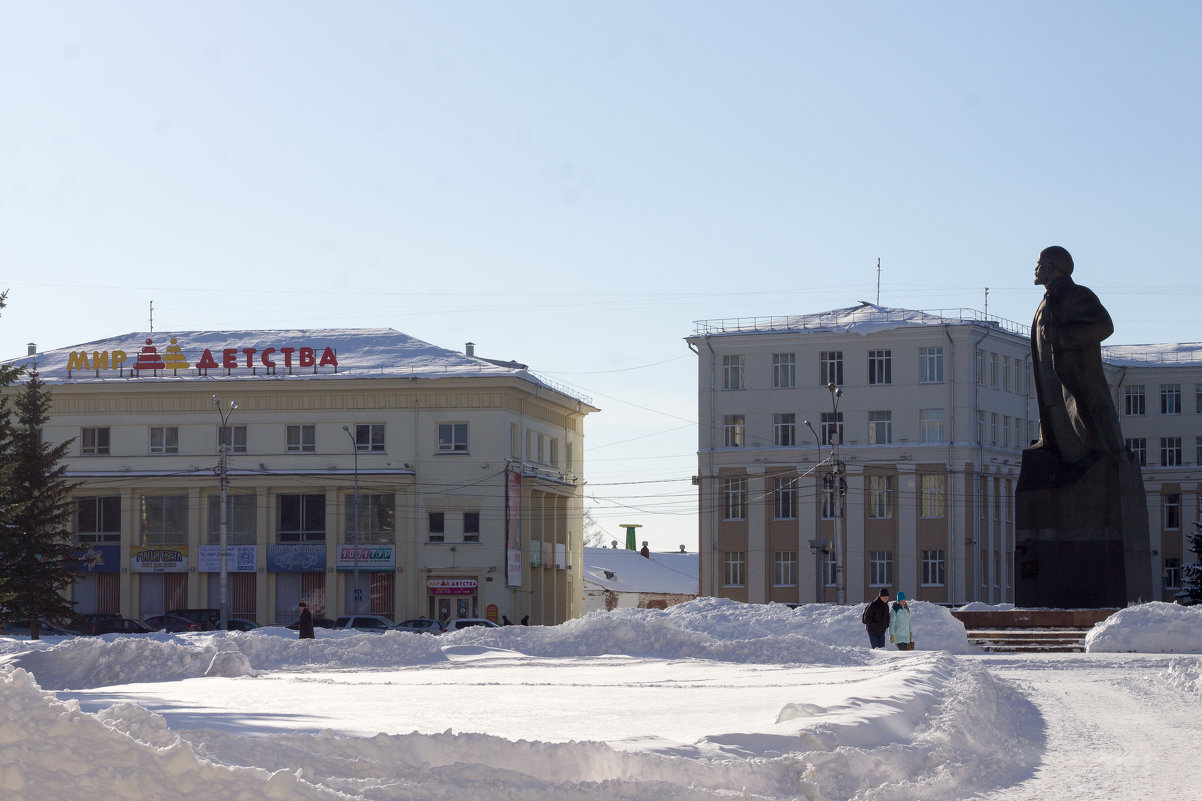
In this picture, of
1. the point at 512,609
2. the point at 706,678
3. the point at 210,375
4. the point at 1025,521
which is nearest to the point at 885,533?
the point at 512,609

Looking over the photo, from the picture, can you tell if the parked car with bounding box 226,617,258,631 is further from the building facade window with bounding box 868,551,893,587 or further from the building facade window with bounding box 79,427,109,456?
the building facade window with bounding box 868,551,893,587

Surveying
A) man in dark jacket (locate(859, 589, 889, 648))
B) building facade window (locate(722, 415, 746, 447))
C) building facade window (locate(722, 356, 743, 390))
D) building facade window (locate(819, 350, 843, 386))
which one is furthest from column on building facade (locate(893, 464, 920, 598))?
man in dark jacket (locate(859, 589, 889, 648))

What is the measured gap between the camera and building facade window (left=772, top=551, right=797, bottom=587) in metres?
68.8

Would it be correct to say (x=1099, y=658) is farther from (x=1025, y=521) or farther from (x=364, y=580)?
(x=364, y=580)

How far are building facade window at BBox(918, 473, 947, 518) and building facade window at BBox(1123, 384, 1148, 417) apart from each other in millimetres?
20370

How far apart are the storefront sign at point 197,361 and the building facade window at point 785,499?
20.2 m

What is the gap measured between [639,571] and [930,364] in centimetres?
2815

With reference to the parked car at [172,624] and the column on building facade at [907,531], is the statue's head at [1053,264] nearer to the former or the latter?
the parked car at [172,624]

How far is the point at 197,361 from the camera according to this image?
2643 inches

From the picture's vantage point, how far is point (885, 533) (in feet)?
222

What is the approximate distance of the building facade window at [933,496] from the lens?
67.7 m

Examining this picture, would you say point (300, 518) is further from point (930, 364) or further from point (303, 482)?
point (930, 364)

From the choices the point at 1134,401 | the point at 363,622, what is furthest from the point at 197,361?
the point at 1134,401

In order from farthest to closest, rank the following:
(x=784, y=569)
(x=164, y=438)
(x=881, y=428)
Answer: (x=881, y=428), (x=784, y=569), (x=164, y=438)
